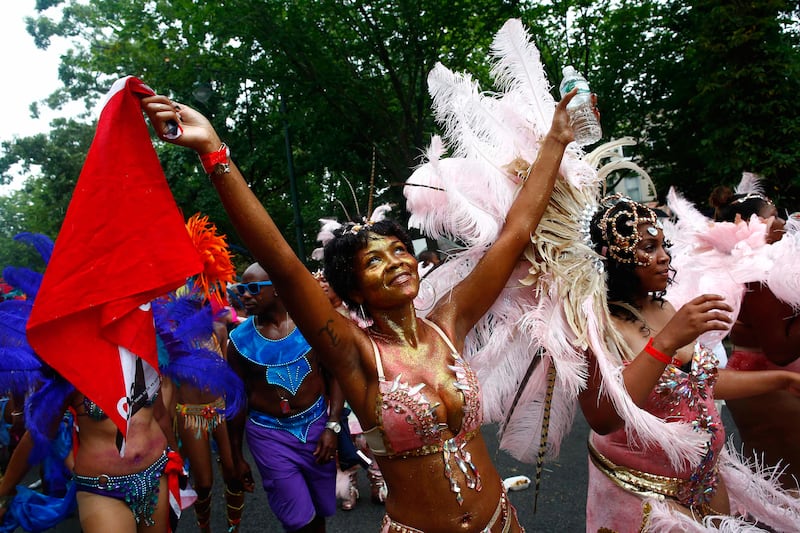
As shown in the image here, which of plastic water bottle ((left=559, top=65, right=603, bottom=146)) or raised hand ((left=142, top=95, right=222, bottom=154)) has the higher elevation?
raised hand ((left=142, top=95, right=222, bottom=154))

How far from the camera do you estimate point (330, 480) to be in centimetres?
409

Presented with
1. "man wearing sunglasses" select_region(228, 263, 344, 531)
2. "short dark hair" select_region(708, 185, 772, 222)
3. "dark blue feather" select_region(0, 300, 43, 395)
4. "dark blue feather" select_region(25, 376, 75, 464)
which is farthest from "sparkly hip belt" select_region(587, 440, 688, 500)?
"dark blue feather" select_region(0, 300, 43, 395)

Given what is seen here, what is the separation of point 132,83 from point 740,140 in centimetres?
992

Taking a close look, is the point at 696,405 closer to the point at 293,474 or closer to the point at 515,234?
the point at 515,234

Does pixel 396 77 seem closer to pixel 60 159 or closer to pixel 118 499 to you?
pixel 118 499

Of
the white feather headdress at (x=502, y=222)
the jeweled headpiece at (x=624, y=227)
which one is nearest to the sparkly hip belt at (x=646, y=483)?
the white feather headdress at (x=502, y=222)

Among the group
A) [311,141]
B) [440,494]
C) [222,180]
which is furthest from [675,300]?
[311,141]

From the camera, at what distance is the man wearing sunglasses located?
13.0ft

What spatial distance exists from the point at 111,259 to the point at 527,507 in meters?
3.79

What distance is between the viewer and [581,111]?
2.45 metres

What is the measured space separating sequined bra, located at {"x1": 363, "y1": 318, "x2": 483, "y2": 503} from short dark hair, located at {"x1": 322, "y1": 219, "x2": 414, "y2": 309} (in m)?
0.30

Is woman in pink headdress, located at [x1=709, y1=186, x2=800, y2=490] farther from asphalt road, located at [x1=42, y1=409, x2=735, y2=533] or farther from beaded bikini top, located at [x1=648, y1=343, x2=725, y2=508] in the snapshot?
asphalt road, located at [x1=42, y1=409, x2=735, y2=533]

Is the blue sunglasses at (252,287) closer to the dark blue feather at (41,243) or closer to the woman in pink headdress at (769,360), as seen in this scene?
the dark blue feather at (41,243)

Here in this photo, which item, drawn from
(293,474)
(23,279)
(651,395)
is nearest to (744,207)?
(651,395)
